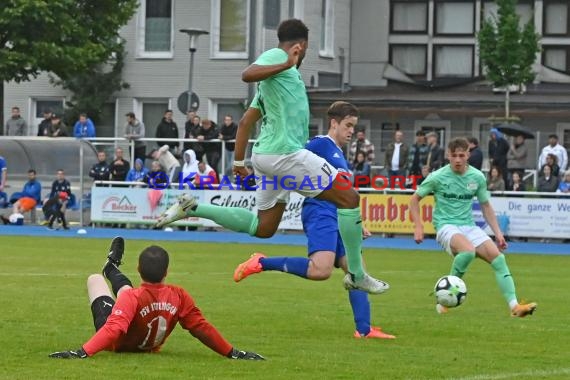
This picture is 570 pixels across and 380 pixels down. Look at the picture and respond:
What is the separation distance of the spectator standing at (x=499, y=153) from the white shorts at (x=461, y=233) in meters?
17.4

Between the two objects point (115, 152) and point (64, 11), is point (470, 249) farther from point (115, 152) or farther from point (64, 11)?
point (64, 11)

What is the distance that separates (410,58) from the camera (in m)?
55.8

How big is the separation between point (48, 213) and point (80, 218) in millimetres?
1009

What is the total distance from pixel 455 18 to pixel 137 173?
2434cm

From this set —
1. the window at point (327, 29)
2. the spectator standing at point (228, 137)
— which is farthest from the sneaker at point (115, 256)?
the window at point (327, 29)

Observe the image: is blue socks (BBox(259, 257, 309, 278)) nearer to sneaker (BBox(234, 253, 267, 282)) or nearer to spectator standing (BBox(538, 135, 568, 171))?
sneaker (BBox(234, 253, 267, 282))

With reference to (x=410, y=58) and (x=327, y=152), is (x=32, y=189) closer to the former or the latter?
(x=410, y=58)

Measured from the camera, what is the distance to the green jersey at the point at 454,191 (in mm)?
14352

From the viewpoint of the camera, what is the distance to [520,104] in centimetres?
4875

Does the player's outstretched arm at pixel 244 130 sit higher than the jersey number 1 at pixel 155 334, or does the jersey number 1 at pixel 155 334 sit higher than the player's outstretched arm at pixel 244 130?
the player's outstretched arm at pixel 244 130

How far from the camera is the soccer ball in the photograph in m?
12.9

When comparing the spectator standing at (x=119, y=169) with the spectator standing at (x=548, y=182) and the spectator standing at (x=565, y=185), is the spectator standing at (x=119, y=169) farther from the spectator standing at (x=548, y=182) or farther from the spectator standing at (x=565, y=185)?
the spectator standing at (x=565, y=185)

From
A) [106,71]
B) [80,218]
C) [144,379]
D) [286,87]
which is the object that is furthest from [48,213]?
[144,379]

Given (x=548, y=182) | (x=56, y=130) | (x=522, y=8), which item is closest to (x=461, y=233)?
(x=548, y=182)
